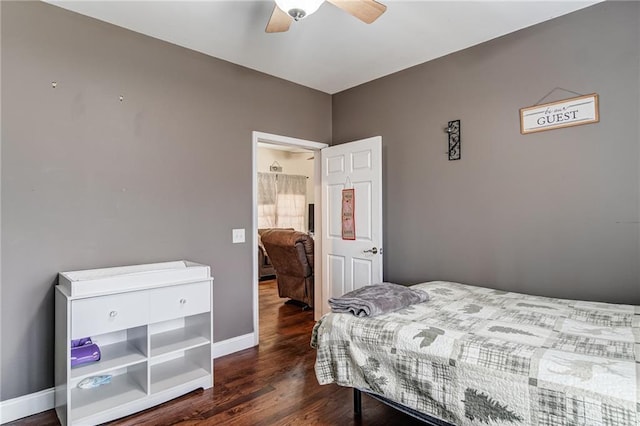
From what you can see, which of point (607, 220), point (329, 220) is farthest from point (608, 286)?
point (329, 220)

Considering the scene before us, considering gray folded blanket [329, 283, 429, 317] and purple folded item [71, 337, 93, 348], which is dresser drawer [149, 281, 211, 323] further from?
gray folded blanket [329, 283, 429, 317]

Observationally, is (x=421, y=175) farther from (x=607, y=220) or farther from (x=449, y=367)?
(x=449, y=367)

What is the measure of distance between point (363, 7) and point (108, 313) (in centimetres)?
231

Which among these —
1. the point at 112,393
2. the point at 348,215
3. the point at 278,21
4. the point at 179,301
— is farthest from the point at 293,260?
the point at 278,21

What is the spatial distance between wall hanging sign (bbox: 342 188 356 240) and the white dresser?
1531 mm

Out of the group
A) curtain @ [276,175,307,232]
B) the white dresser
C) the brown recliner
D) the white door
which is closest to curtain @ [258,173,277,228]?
curtain @ [276,175,307,232]

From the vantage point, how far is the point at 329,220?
150 inches

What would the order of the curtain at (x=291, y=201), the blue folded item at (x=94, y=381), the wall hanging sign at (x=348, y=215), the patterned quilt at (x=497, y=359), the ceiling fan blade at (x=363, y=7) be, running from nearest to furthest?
the patterned quilt at (x=497, y=359) → the ceiling fan blade at (x=363, y=7) → the blue folded item at (x=94, y=381) → the wall hanging sign at (x=348, y=215) → the curtain at (x=291, y=201)

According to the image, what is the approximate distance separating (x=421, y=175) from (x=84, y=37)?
2874 millimetres

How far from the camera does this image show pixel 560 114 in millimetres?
2490

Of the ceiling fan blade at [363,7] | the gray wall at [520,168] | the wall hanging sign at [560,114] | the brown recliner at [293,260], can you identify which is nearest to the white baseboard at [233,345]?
the brown recliner at [293,260]

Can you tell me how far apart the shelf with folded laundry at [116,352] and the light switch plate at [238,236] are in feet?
3.51

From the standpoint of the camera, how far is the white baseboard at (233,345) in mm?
3066

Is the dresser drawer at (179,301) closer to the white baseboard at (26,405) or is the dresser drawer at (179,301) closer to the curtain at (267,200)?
the white baseboard at (26,405)
